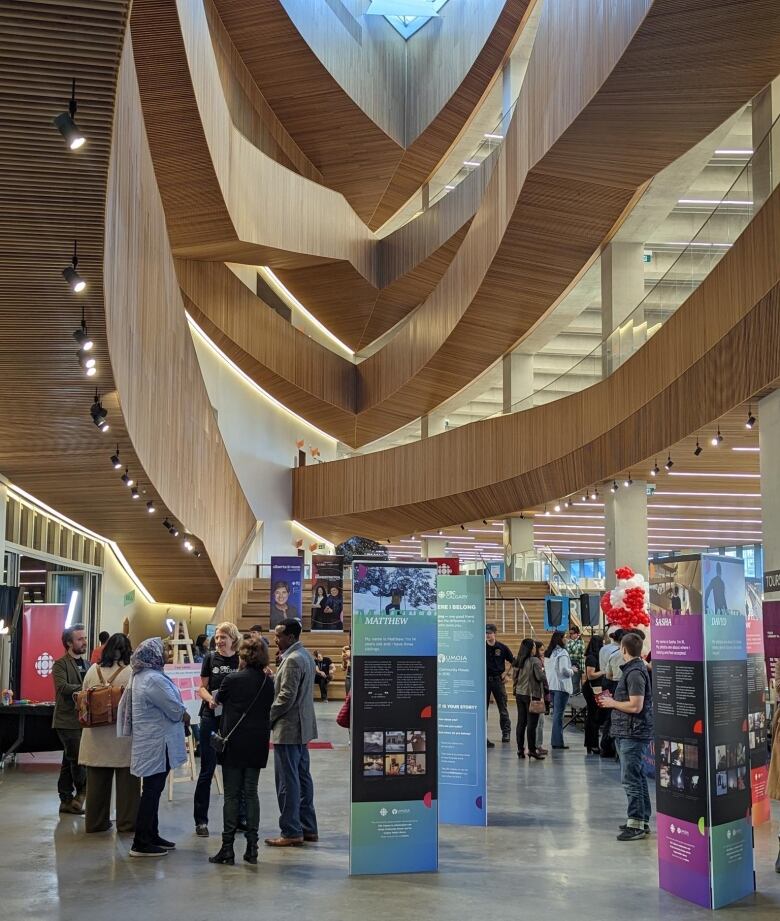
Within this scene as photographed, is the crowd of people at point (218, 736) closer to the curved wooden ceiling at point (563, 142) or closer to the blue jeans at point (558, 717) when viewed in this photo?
the blue jeans at point (558, 717)

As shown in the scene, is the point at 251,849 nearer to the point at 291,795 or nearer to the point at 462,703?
the point at 291,795

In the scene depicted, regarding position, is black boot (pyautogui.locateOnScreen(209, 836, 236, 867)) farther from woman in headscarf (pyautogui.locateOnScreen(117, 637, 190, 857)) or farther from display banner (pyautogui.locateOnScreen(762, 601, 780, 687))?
display banner (pyautogui.locateOnScreen(762, 601, 780, 687))

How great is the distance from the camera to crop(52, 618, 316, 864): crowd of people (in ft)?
22.7

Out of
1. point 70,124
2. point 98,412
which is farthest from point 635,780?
point 98,412

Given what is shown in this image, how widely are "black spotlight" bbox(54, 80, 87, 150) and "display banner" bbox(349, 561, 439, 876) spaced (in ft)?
10.1

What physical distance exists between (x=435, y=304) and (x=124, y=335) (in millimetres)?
13978

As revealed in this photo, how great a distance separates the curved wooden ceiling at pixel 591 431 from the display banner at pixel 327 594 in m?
3.55

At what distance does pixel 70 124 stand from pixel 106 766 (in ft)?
15.3

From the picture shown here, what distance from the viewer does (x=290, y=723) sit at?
7.33 metres

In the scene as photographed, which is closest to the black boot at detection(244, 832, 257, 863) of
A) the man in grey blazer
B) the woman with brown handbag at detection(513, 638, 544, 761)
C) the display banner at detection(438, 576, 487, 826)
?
the man in grey blazer

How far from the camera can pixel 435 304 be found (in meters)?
23.5

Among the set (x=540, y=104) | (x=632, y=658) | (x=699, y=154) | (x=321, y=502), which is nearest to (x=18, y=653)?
(x=632, y=658)

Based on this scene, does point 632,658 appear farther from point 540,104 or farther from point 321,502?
point 321,502

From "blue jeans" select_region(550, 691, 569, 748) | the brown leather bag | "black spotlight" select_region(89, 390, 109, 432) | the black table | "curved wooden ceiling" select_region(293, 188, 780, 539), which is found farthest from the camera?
"blue jeans" select_region(550, 691, 569, 748)
